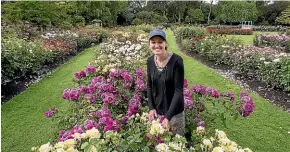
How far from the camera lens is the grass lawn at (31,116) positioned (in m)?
4.43

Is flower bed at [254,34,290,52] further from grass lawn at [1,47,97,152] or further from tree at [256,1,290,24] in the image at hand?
tree at [256,1,290,24]

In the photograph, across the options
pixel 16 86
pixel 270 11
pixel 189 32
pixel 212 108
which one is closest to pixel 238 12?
pixel 270 11

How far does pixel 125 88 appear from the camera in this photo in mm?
3504

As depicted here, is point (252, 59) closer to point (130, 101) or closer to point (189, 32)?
point (130, 101)

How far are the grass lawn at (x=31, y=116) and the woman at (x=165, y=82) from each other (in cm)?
135

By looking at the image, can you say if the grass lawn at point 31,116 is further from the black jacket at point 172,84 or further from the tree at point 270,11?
the tree at point 270,11

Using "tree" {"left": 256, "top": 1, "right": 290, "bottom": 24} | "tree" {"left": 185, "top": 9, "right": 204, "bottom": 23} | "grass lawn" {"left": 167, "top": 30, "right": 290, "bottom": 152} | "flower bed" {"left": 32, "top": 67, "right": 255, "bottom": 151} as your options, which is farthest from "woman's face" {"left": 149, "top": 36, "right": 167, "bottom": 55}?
"tree" {"left": 256, "top": 1, "right": 290, "bottom": 24}

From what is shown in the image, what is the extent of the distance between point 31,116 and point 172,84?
3.67 m

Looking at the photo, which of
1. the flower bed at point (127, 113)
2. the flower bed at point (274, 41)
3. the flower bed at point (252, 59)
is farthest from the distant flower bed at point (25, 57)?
the flower bed at point (274, 41)

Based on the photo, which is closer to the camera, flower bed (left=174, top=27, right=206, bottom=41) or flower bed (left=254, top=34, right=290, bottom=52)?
flower bed (left=254, top=34, right=290, bottom=52)

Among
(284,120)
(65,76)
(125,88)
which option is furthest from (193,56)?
(125,88)

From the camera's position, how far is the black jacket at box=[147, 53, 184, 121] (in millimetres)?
2512

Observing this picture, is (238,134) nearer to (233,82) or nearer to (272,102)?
(272,102)

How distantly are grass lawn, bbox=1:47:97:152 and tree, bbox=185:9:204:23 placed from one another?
39.0m
